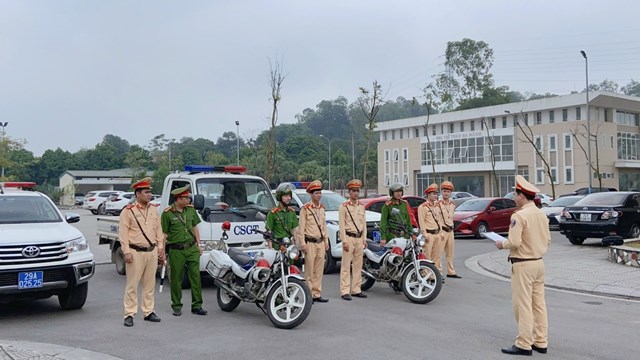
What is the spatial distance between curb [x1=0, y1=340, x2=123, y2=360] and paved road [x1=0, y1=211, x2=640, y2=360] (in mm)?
242

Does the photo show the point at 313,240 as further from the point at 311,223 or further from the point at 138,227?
the point at 138,227

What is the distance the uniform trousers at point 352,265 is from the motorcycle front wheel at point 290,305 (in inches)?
80.5

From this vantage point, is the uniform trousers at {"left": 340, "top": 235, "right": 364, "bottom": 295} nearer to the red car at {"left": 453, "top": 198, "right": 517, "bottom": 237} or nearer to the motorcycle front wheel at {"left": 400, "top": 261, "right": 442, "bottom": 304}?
the motorcycle front wheel at {"left": 400, "top": 261, "right": 442, "bottom": 304}

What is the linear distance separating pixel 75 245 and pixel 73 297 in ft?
2.71

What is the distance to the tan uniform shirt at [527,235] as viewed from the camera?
6586 mm

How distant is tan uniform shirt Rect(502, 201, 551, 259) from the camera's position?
21.6ft

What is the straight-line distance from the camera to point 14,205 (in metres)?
9.41

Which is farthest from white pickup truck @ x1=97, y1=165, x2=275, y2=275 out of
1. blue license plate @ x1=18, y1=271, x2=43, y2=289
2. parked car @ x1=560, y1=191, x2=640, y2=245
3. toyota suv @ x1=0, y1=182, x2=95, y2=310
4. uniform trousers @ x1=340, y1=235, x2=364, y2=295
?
parked car @ x1=560, y1=191, x2=640, y2=245

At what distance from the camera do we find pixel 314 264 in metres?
9.69

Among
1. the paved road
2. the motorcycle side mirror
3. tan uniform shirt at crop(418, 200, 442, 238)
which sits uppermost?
the motorcycle side mirror

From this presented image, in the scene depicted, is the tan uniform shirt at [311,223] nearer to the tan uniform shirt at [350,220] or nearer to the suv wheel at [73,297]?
the tan uniform shirt at [350,220]

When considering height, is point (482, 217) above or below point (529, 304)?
above

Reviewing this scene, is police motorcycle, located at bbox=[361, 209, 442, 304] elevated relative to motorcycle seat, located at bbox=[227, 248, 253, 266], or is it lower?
lower

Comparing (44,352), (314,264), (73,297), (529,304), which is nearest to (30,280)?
(73,297)
